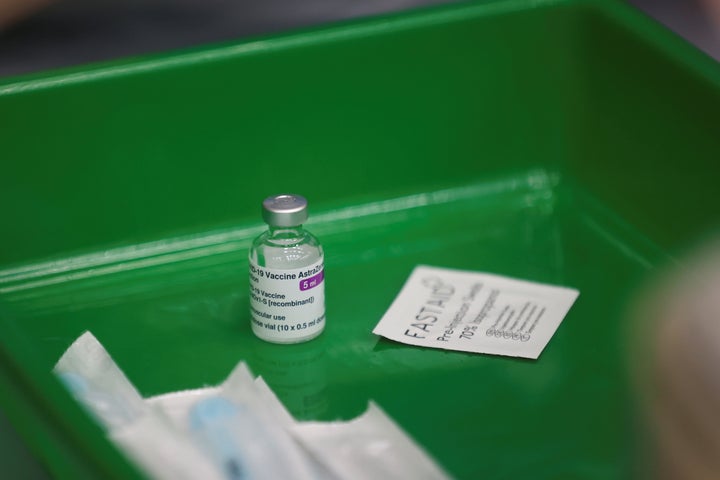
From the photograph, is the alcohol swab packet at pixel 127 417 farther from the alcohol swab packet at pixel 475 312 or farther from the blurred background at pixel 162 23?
the blurred background at pixel 162 23

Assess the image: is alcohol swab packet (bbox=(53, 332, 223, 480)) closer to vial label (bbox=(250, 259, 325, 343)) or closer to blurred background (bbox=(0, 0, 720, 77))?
vial label (bbox=(250, 259, 325, 343))

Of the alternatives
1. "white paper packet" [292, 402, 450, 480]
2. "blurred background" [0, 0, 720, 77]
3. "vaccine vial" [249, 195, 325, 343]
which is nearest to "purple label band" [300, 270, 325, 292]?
"vaccine vial" [249, 195, 325, 343]

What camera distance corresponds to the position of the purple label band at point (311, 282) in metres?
1.20

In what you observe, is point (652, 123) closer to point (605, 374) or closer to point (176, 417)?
point (605, 374)

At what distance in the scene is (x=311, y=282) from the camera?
1.21m

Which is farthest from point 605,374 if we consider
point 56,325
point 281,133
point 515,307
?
point 56,325

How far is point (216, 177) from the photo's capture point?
136 cm

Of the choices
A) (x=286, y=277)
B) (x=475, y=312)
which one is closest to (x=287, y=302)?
(x=286, y=277)

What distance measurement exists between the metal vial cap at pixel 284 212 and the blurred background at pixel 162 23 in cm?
92

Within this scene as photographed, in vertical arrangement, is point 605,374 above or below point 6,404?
below

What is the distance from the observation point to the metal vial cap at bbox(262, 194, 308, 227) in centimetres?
118

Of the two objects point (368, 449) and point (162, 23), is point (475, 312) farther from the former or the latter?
point (162, 23)

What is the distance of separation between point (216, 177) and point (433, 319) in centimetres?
28

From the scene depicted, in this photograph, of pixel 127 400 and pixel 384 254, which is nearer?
pixel 127 400
